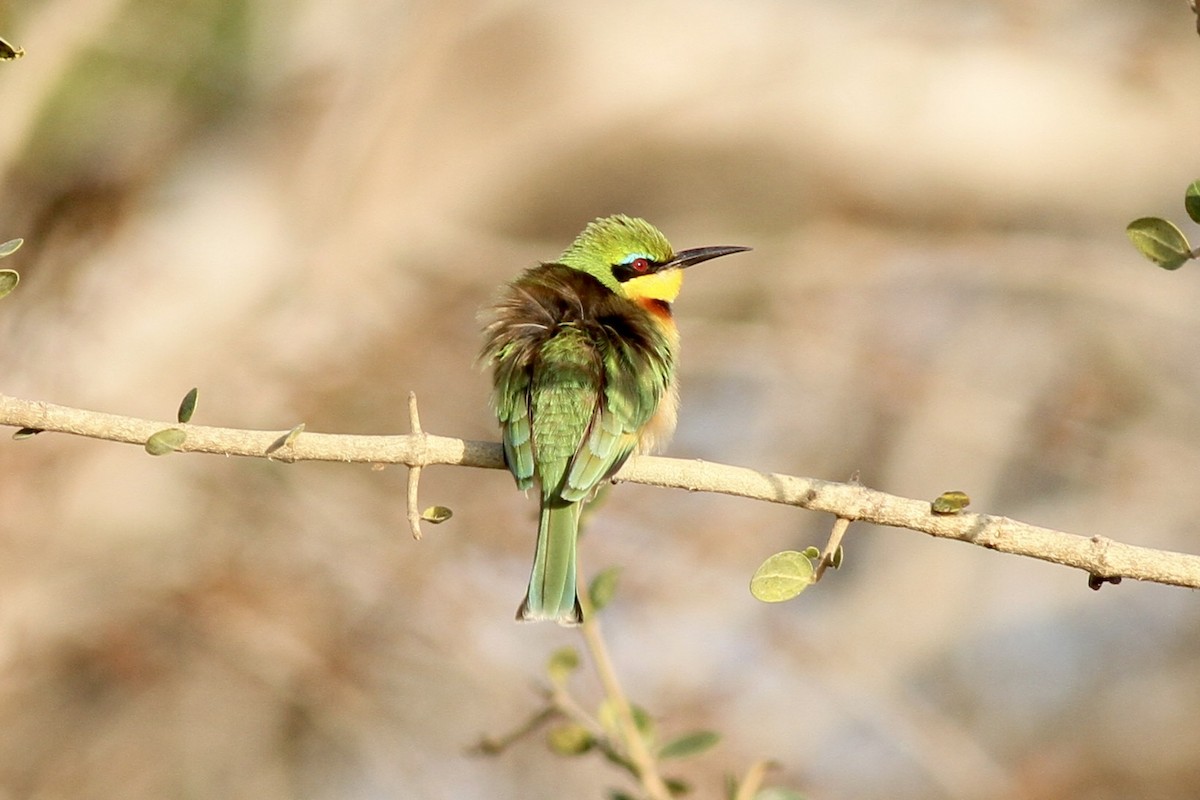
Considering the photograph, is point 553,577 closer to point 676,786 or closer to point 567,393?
point 567,393

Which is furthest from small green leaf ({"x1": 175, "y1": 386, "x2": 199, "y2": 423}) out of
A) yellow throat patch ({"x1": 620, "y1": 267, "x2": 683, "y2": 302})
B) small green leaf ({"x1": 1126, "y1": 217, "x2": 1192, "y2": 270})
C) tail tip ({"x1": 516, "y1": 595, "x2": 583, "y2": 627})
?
yellow throat patch ({"x1": 620, "y1": 267, "x2": 683, "y2": 302})

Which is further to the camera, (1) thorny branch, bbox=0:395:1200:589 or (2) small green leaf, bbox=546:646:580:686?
(2) small green leaf, bbox=546:646:580:686

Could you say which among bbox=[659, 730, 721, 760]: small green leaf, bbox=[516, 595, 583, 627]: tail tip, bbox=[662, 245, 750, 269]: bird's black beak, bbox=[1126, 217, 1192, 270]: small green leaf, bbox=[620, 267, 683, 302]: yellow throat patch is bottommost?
bbox=[659, 730, 721, 760]: small green leaf

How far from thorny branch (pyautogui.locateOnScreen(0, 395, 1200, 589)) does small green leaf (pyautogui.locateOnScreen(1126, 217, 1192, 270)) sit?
1.04ft

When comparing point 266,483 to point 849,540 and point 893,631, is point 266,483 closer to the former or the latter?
point 893,631

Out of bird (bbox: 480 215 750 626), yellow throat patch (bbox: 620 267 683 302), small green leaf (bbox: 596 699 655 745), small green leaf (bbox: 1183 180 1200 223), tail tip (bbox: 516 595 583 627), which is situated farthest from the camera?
yellow throat patch (bbox: 620 267 683 302)

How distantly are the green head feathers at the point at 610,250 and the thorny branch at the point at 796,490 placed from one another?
1.34 meters

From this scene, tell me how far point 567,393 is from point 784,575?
0.96 m

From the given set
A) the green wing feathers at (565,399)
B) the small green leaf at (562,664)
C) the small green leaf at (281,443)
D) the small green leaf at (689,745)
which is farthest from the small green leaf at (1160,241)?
the green wing feathers at (565,399)

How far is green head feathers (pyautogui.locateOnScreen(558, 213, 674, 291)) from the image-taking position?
3105mm

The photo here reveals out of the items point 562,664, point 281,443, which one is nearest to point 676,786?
point 562,664

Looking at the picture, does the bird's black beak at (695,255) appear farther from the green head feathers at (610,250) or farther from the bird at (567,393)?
the bird at (567,393)

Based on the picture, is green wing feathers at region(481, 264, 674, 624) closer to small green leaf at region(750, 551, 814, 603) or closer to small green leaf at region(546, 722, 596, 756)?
small green leaf at region(546, 722, 596, 756)

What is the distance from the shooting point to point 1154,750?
521cm
